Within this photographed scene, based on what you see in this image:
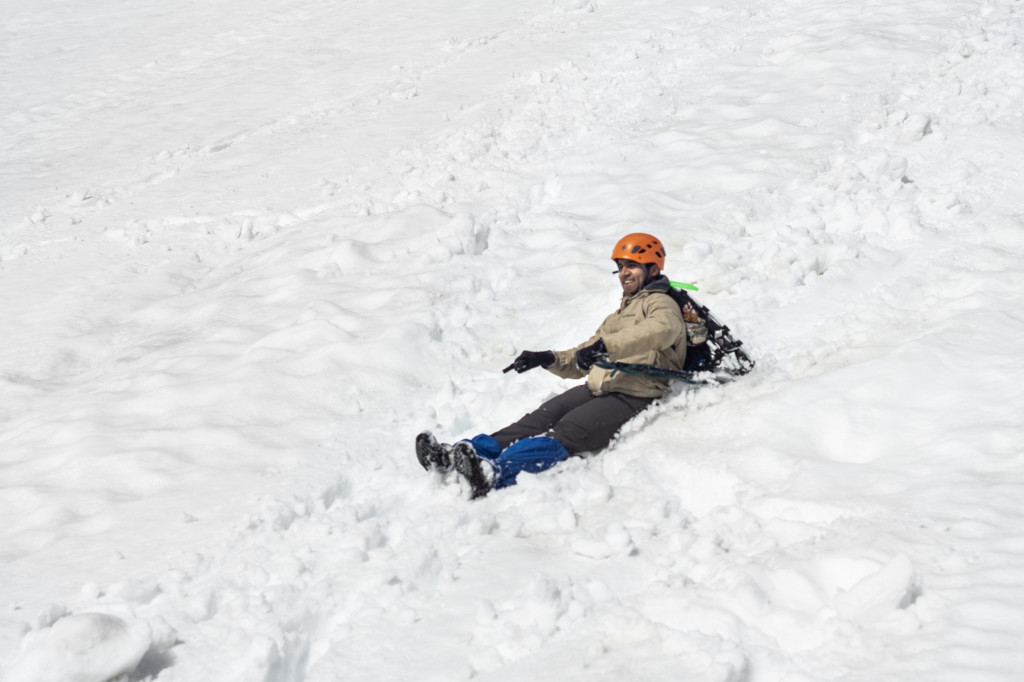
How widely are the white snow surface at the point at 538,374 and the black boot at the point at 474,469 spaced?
0.30ft

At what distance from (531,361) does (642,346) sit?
697mm

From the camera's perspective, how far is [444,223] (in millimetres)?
9047

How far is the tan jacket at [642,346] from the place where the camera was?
5.24 meters

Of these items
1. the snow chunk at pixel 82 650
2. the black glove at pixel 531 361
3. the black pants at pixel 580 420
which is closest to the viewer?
the snow chunk at pixel 82 650

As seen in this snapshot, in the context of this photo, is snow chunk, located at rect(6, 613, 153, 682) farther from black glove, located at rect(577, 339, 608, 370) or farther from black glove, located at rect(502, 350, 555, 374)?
black glove, located at rect(577, 339, 608, 370)

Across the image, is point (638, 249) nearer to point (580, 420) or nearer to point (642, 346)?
point (642, 346)

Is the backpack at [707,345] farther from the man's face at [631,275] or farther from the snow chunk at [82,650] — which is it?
the snow chunk at [82,650]

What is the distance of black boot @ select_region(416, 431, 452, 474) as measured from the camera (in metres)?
4.80

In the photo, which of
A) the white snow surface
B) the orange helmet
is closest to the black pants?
the white snow surface

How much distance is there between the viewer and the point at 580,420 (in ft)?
16.9

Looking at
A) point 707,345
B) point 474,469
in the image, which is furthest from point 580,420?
point 707,345

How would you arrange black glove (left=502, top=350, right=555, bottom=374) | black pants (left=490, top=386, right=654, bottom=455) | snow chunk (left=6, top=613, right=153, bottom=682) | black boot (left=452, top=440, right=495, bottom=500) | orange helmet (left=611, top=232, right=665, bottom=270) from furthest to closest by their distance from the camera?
orange helmet (left=611, top=232, right=665, bottom=270) → black glove (left=502, top=350, right=555, bottom=374) → black pants (left=490, top=386, right=654, bottom=455) → black boot (left=452, top=440, right=495, bottom=500) → snow chunk (left=6, top=613, right=153, bottom=682)

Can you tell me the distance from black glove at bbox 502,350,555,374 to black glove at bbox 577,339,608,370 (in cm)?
20

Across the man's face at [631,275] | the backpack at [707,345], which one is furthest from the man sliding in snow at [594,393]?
the backpack at [707,345]
